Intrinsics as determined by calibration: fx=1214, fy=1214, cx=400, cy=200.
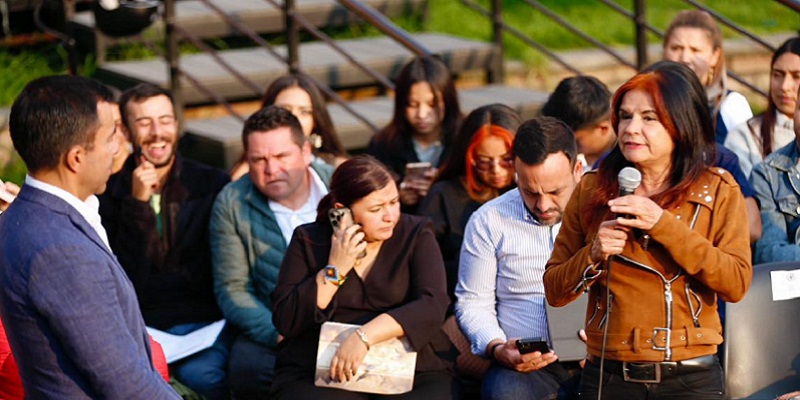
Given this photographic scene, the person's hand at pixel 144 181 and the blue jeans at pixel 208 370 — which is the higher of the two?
the person's hand at pixel 144 181

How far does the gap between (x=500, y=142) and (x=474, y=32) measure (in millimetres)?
4367

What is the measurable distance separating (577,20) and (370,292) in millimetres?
5476

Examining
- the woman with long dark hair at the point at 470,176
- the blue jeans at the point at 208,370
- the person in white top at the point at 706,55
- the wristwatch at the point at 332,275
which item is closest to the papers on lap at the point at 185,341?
the blue jeans at the point at 208,370

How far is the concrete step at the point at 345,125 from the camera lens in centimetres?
653

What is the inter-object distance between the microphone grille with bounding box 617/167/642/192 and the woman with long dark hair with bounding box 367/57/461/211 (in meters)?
2.45

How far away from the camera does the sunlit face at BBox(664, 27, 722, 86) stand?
5.53 m

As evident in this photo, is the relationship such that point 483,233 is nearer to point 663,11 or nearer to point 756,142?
Result: point 756,142

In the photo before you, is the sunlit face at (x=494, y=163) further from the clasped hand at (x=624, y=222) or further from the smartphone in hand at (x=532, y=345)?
the clasped hand at (x=624, y=222)

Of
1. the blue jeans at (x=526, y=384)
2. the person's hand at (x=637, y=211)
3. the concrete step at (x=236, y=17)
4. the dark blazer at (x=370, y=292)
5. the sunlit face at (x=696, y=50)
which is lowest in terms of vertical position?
the blue jeans at (x=526, y=384)

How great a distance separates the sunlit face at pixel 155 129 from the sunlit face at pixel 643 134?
253 cm

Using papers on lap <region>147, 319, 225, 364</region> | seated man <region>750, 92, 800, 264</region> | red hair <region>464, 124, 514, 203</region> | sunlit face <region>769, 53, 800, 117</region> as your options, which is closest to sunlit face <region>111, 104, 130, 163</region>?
papers on lap <region>147, 319, 225, 364</region>

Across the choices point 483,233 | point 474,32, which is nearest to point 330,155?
point 483,233

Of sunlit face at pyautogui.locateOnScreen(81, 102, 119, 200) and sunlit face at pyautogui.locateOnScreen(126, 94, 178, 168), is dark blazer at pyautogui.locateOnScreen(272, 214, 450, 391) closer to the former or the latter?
sunlit face at pyautogui.locateOnScreen(126, 94, 178, 168)

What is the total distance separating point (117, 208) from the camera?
5254 millimetres
